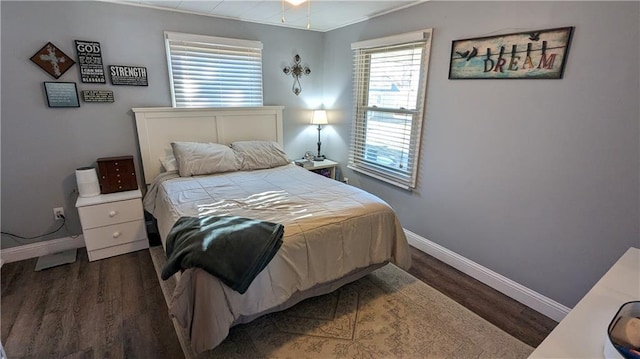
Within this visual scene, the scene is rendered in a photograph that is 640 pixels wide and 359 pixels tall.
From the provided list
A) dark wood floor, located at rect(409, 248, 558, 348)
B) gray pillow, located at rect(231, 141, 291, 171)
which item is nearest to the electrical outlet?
gray pillow, located at rect(231, 141, 291, 171)


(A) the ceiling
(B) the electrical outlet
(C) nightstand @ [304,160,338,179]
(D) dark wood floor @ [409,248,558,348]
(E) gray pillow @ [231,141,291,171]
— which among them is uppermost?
(A) the ceiling

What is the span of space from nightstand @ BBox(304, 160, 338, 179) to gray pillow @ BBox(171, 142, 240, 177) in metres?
0.98

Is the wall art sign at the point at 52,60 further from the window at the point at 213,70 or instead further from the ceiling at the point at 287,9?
the window at the point at 213,70

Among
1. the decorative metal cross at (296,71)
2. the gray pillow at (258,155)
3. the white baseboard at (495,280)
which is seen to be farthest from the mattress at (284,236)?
the decorative metal cross at (296,71)

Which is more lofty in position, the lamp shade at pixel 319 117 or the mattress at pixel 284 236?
the lamp shade at pixel 319 117

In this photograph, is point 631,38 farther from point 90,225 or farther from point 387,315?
point 90,225

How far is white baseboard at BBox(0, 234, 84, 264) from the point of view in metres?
2.54

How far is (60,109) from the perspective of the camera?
253 cm

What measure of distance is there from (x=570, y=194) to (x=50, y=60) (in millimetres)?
3983

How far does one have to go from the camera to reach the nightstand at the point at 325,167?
3592 millimetres

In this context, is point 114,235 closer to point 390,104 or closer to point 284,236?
point 284,236

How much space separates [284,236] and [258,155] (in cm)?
167

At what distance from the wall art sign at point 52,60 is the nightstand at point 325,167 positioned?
7.97ft

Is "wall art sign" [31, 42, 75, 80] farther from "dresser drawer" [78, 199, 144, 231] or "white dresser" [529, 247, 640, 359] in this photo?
"white dresser" [529, 247, 640, 359]
